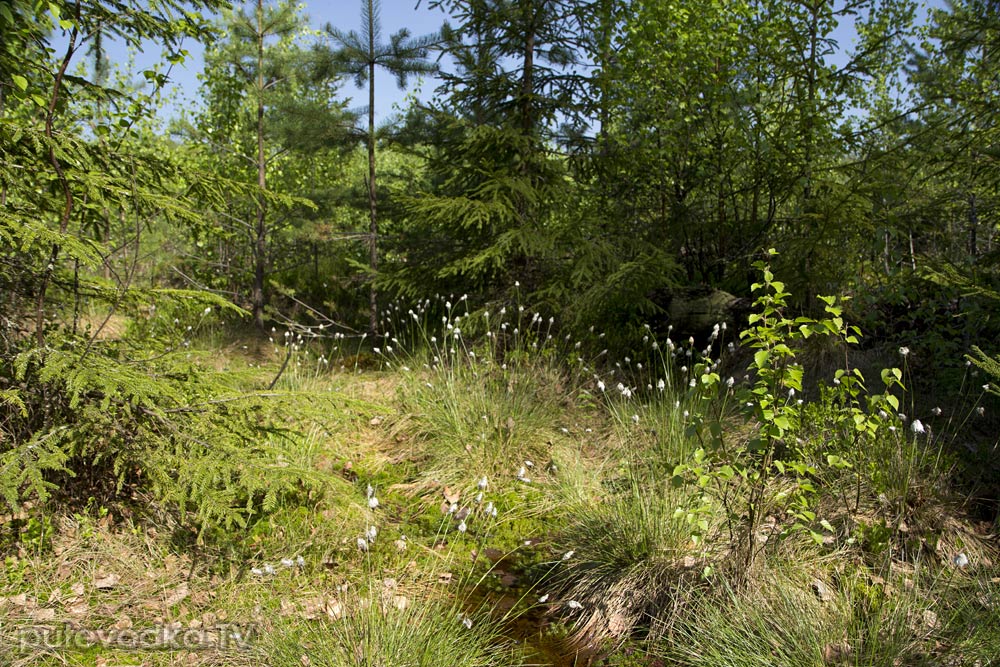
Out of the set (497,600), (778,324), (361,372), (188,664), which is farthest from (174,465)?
(361,372)

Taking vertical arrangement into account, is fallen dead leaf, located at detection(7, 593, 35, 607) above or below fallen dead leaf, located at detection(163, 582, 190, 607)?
above

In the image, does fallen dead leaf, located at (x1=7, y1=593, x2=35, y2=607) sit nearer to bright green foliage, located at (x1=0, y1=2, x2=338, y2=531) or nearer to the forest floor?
the forest floor

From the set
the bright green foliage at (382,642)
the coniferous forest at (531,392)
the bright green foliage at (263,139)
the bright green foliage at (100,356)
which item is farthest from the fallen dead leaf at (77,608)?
the bright green foliage at (263,139)

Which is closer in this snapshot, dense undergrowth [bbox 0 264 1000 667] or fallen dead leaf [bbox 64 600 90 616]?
dense undergrowth [bbox 0 264 1000 667]

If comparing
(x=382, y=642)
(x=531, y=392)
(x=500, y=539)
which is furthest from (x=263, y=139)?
(x=382, y=642)

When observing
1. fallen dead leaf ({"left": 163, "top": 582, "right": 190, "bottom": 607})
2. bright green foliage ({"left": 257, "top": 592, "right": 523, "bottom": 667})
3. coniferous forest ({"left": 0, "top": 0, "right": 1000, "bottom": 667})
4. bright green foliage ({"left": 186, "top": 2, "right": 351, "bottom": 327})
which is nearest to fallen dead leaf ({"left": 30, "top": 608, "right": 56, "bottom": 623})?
coniferous forest ({"left": 0, "top": 0, "right": 1000, "bottom": 667})

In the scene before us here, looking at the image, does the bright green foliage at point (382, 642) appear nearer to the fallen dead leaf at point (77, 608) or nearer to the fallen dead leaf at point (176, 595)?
the fallen dead leaf at point (176, 595)

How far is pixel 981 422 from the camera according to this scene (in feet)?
15.3

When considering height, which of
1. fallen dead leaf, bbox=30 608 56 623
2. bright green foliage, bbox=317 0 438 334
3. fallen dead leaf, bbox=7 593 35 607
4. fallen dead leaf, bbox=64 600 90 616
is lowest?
fallen dead leaf, bbox=64 600 90 616

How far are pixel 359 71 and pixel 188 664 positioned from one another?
7657mm

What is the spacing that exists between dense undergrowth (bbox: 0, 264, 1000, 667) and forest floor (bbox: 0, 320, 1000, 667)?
0.05 feet

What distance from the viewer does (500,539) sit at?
13.9ft

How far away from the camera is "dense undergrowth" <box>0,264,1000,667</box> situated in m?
2.76

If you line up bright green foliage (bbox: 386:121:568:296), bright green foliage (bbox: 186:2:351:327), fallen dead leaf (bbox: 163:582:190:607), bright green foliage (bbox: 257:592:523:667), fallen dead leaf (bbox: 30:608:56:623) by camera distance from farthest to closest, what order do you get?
bright green foliage (bbox: 186:2:351:327), bright green foliage (bbox: 386:121:568:296), fallen dead leaf (bbox: 163:582:190:607), fallen dead leaf (bbox: 30:608:56:623), bright green foliage (bbox: 257:592:523:667)
